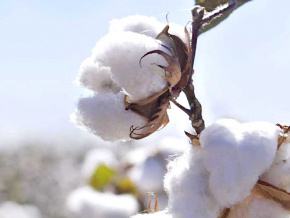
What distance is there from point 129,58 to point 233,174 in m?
0.26

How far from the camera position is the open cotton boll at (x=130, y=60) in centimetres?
104

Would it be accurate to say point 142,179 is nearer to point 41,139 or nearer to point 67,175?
point 67,175

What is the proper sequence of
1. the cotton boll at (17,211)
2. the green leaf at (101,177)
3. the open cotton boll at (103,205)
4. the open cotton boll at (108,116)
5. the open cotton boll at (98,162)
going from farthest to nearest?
the cotton boll at (17,211)
the open cotton boll at (98,162)
the green leaf at (101,177)
the open cotton boll at (103,205)
the open cotton boll at (108,116)

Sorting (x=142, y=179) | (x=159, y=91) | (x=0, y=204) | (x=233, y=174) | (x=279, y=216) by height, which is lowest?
(x=0, y=204)

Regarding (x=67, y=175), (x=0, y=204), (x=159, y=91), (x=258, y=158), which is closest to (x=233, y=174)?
(x=258, y=158)

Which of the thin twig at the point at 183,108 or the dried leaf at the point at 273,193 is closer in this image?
the dried leaf at the point at 273,193

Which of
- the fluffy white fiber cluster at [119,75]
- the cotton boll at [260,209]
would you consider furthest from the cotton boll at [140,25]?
the cotton boll at [260,209]

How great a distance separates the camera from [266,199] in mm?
1018

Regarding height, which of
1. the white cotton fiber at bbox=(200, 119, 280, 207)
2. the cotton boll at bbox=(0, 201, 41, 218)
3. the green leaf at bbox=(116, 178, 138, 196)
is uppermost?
the white cotton fiber at bbox=(200, 119, 280, 207)

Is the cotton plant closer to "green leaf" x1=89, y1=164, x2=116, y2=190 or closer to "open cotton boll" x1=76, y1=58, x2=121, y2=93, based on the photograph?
"open cotton boll" x1=76, y1=58, x2=121, y2=93

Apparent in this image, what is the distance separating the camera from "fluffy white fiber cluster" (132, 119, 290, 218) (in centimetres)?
96

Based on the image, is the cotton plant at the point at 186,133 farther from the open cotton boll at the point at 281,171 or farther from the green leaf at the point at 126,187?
the green leaf at the point at 126,187

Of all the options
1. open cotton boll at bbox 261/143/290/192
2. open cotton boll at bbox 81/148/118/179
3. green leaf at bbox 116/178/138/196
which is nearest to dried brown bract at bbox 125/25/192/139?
open cotton boll at bbox 261/143/290/192

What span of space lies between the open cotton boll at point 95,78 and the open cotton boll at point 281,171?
0.30 metres
